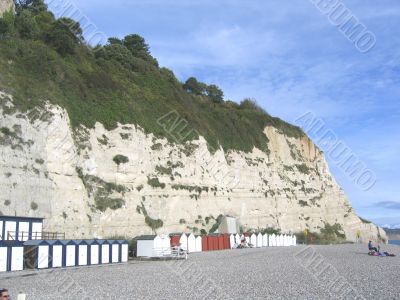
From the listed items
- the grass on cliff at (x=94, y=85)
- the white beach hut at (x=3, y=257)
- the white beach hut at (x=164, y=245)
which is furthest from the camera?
the grass on cliff at (x=94, y=85)

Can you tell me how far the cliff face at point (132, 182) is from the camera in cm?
3828

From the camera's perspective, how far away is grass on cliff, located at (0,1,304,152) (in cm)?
4706

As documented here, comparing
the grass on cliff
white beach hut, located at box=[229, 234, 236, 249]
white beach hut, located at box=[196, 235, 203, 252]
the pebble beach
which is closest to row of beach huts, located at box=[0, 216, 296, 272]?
white beach hut, located at box=[196, 235, 203, 252]

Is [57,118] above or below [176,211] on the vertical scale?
Answer: above

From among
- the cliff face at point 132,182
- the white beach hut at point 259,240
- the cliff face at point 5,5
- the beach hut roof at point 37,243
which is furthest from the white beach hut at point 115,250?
the cliff face at point 5,5

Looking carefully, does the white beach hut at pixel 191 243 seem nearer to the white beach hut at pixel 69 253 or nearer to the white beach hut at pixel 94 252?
the white beach hut at pixel 94 252

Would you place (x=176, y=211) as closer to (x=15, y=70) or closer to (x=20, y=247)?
(x=15, y=70)

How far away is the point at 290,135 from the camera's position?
91875 millimetres

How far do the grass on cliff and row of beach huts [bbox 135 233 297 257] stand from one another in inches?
564

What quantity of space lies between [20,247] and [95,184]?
1657 centimetres

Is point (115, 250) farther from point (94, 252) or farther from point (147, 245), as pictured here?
point (147, 245)

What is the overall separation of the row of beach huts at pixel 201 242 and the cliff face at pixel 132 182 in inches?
133

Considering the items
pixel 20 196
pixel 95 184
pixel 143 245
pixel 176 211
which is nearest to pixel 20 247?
pixel 20 196

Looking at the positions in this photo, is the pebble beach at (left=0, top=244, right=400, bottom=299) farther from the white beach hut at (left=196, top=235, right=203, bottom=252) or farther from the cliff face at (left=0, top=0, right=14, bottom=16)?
the cliff face at (left=0, top=0, right=14, bottom=16)
